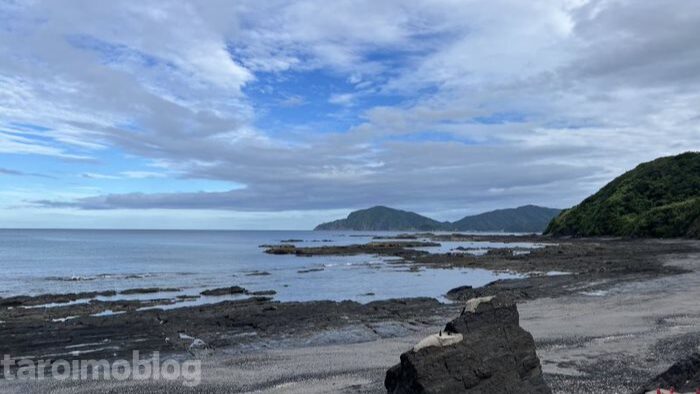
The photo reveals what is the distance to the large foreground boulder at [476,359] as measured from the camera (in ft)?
32.5

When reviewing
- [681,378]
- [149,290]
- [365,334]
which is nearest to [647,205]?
[149,290]

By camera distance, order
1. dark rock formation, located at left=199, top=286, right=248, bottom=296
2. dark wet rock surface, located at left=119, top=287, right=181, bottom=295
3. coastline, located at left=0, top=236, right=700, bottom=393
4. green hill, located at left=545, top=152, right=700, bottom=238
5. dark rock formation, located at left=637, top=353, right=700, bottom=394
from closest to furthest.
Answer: dark rock formation, located at left=637, top=353, right=700, bottom=394 < coastline, located at left=0, top=236, right=700, bottom=393 < dark rock formation, located at left=199, top=286, right=248, bottom=296 < dark wet rock surface, located at left=119, top=287, right=181, bottom=295 < green hill, located at left=545, top=152, right=700, bottom=238

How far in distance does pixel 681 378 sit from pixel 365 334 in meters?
12.5

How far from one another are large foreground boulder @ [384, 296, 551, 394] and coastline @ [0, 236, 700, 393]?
214 centimetres

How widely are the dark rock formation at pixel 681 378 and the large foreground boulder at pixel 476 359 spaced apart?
81.5 inches

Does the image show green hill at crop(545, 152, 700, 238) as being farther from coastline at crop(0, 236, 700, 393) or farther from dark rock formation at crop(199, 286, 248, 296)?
dark rock formation at crop(199, 286, 248, 296)

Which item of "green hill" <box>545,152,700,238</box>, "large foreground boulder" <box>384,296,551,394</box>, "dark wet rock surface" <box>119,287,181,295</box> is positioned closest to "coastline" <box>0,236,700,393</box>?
"large foreground boulder" <box>384,296,551,394</box>

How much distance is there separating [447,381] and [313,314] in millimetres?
16073

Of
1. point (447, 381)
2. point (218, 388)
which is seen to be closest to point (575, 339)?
point (447, 381)

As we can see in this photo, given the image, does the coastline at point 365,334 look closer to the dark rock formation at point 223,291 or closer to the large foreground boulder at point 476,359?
the large foreground boulder at point 476,359

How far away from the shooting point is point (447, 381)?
32.6ft

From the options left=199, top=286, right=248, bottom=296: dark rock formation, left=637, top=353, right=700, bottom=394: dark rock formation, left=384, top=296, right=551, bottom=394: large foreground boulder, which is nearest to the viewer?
left=637, top=353, right=700, bottom=394: dark rock formation

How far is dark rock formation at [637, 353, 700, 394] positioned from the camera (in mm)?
9555

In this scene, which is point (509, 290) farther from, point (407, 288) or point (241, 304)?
point (241, 304)
